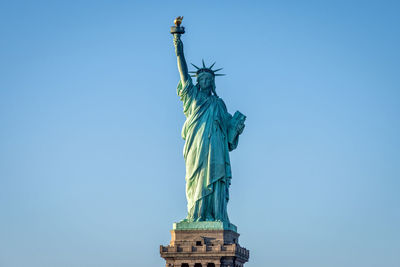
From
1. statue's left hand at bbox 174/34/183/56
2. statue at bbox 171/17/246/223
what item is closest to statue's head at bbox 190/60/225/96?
statue at bbox 171/17/246/223

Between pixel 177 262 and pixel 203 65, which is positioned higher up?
pixel 203 65

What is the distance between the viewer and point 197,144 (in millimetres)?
78562

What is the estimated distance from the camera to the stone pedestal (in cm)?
7588

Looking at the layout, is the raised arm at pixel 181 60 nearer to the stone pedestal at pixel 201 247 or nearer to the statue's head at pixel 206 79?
the statue's head at pixel 206 79

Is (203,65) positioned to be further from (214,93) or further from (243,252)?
(243,252)

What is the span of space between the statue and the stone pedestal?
858 millimetres

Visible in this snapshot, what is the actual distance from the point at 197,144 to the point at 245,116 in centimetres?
380

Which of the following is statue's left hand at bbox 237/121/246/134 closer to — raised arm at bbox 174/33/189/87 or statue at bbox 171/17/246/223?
statue at bbox 171/17/246/223

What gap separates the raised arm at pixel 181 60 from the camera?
260 ft

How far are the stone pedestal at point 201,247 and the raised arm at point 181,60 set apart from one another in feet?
28.8

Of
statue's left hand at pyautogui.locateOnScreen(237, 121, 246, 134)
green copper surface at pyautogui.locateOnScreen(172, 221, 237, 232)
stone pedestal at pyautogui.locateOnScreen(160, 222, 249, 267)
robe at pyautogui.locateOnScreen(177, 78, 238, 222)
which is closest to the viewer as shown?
stone pedestal at pyautogui.locateOnScreen(160, 222, 249, 267)

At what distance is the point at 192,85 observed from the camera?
79.6 meters

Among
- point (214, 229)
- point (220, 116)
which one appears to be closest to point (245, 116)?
point (220, 116)

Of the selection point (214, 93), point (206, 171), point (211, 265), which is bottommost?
point (211, 265)
